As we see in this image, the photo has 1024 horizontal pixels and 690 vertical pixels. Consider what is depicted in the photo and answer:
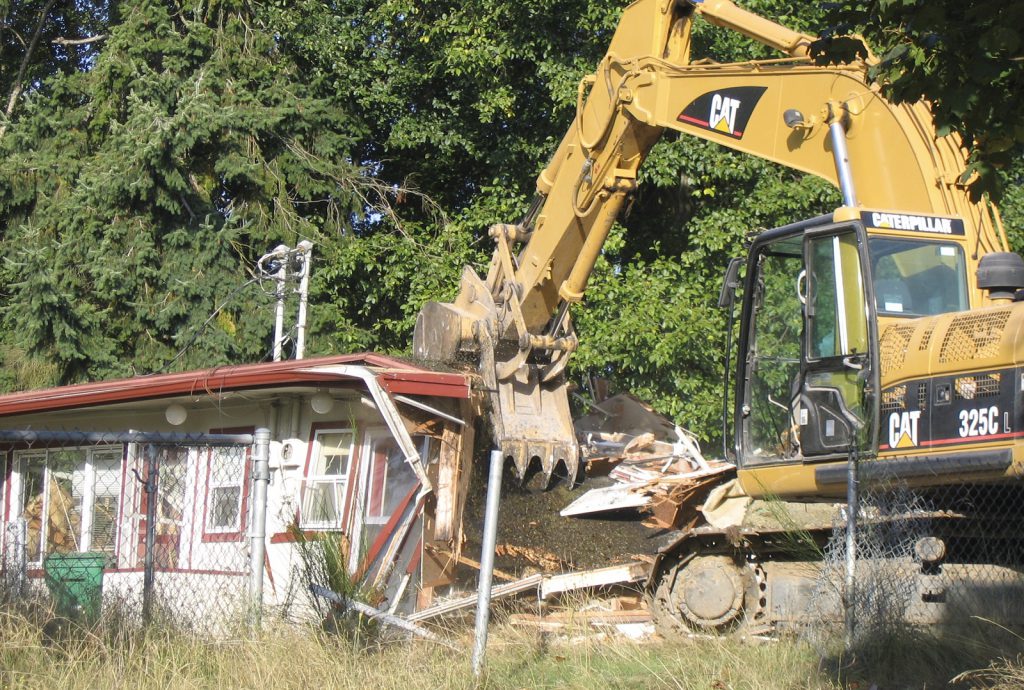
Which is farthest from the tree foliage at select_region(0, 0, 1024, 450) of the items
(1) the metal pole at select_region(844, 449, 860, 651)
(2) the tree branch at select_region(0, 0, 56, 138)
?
(1) the metal pole at select_region(844, 449, 860, 651)

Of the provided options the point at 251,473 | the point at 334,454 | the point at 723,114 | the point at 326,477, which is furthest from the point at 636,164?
the point at 326,477

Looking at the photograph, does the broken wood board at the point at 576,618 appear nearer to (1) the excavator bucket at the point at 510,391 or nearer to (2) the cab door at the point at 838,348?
(1) the excavator bucket at the point at 510,391

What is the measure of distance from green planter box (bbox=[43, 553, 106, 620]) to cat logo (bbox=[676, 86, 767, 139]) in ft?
18.8

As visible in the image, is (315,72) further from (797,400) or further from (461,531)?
(797,400)

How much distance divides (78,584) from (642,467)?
647 cm

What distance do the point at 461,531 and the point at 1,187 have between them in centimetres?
1341

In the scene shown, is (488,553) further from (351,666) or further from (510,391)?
(510,391)

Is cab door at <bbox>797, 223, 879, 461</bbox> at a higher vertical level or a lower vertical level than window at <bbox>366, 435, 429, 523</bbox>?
higher

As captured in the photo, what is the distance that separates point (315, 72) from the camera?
21.1 m

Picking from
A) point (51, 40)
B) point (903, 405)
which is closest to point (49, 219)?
point (51, 40)

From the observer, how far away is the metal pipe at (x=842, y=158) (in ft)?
27.0

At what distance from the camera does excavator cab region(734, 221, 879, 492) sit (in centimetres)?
772

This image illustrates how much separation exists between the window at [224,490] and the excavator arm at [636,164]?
2.47 m

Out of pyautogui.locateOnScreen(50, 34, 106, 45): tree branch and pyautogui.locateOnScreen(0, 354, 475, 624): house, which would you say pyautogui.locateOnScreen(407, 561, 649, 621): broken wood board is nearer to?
pyautogui.locateOnScreen(0, 354, 475, 624): house
